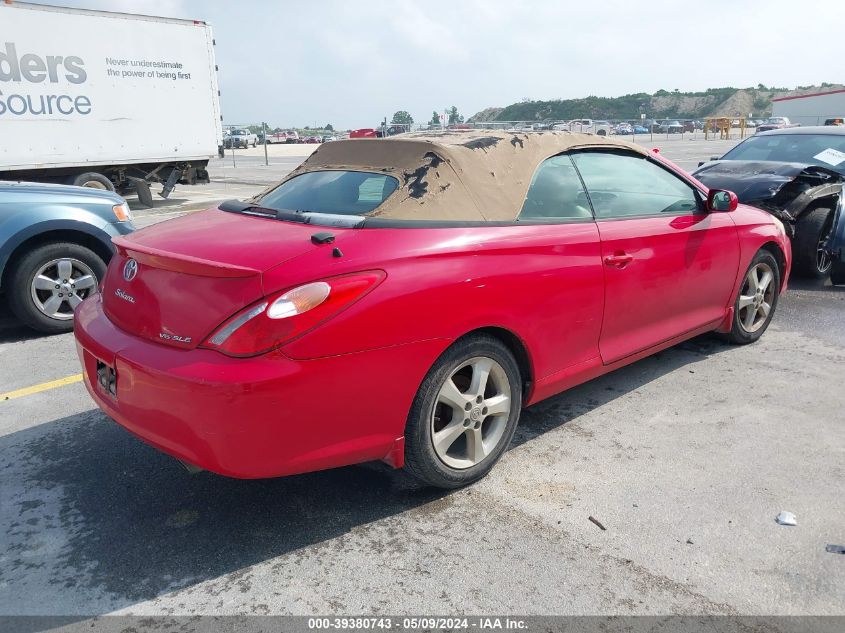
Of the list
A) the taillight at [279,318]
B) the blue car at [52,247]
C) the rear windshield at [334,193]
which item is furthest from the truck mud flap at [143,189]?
the taillight at [279,318]

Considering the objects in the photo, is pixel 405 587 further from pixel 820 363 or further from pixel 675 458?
pixel 820 363

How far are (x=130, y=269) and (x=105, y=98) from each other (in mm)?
11508

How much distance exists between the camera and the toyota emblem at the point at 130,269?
117 inches

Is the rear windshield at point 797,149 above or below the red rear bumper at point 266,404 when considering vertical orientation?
above

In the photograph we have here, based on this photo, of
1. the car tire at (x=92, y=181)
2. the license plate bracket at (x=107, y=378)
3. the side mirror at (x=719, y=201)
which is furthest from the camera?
the car tire at (x=92, y=181)

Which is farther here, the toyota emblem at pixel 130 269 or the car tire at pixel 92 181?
the car tire at pixel 92 181

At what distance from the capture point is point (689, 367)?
4.74 m

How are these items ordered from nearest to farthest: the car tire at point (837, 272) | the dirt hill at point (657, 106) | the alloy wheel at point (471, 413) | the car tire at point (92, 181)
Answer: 1. the alloy wheel at point (471, 413)
2. the car tire at point (837, 272)
3. the car tire at point (92, 181)
4. the dirt hill at point (657, 106)

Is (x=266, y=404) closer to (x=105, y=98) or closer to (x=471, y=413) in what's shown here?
(x=471, y=413)

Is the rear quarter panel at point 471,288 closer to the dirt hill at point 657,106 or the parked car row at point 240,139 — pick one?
the parked car row at point 240,139

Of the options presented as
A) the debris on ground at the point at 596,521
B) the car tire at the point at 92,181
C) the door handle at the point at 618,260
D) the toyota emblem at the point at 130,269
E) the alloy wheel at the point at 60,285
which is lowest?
the debris on ground at the point at 596,521

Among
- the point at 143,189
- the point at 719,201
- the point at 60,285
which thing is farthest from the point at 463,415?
the point at 143,189

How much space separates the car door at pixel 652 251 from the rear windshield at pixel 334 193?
1178mm

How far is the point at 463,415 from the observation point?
3.07 meters
